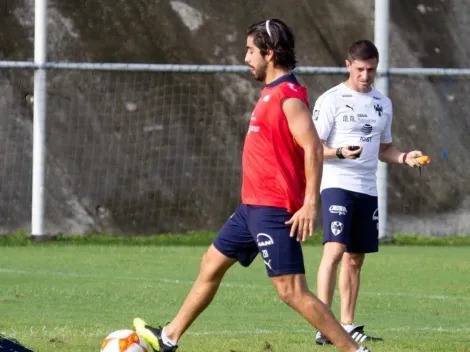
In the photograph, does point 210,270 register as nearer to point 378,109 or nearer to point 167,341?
point 167,341

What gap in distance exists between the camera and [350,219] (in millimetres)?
9164

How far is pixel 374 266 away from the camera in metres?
14.8

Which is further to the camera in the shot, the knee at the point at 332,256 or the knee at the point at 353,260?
the knee at the point at 353,260

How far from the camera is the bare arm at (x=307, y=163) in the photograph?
719 cm

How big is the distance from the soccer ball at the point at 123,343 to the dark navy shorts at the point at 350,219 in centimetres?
196

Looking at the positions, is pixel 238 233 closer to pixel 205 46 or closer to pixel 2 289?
pixel 2 289

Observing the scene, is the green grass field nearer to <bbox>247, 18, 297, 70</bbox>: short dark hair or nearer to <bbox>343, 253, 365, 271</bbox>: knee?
<bbox>343, 253, 365, 271</bbox>: knee

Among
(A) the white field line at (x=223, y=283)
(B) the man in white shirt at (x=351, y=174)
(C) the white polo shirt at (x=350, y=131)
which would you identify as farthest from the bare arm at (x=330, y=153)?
(A) the white field line at (x=223, y=283)

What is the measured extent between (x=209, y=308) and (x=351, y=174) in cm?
231

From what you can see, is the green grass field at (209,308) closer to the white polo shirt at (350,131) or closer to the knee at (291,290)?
the knee at (291,290)

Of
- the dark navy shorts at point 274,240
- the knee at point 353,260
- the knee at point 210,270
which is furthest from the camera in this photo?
the knee at point 353,260

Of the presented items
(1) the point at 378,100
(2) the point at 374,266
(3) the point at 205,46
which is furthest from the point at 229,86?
(1) the point at 378,100

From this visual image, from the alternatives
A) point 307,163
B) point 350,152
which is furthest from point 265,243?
point 350,152

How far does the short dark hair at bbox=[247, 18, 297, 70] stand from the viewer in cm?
737
